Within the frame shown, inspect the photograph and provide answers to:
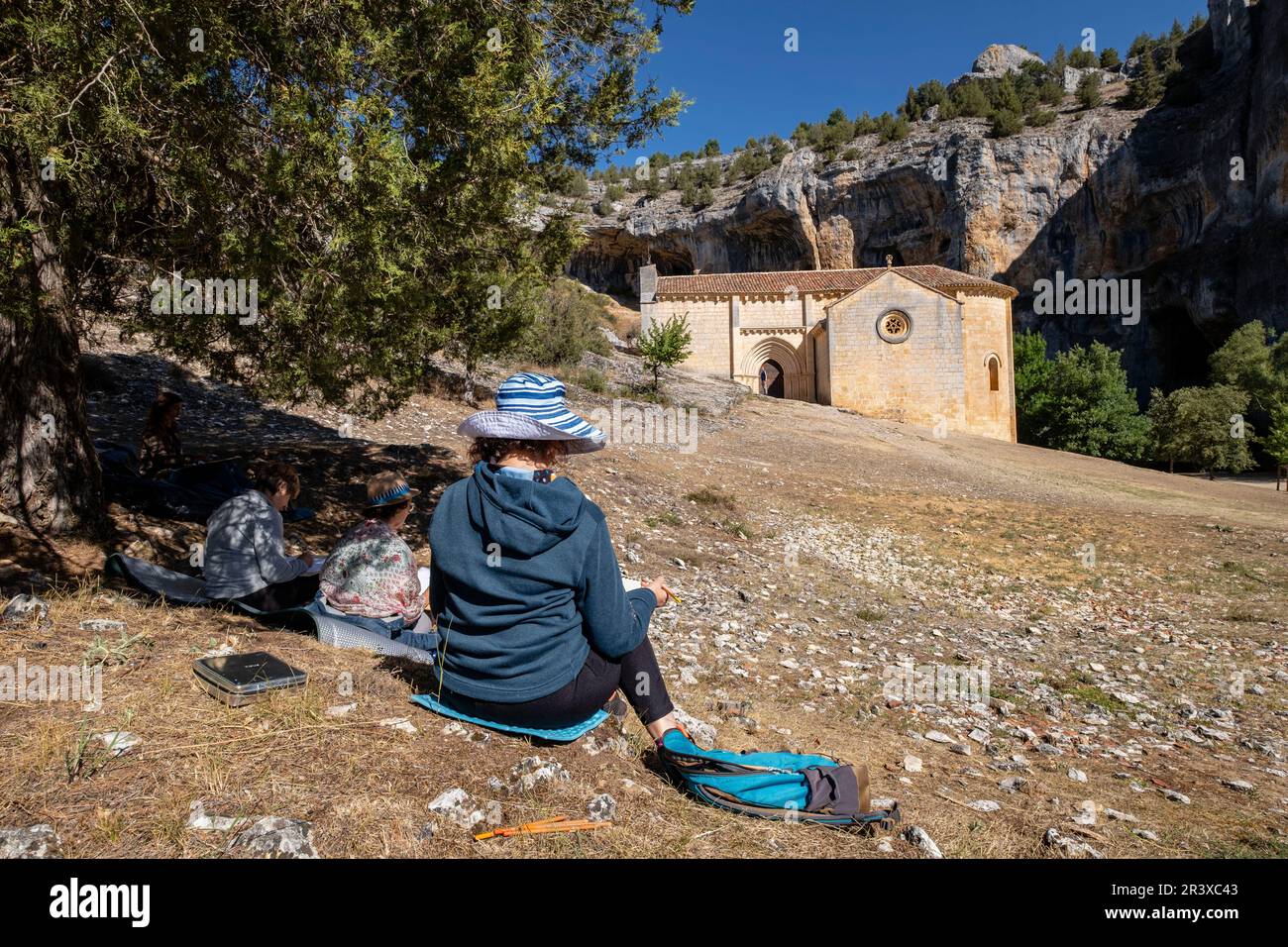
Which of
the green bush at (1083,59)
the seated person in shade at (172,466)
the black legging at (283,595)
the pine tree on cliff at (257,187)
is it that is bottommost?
the black legging at (283,595)

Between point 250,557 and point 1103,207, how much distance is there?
164 feet

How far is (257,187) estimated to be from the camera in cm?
493

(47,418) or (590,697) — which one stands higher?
(47,418)

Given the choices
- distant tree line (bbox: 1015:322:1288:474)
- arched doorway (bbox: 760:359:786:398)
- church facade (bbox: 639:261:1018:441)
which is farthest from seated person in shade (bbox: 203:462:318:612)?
distant tree line (bbox: 1015:322:1288:474)

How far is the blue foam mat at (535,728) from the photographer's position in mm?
3023

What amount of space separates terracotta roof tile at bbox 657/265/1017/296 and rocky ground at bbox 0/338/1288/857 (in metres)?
23.7

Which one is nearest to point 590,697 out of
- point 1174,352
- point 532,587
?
point 532,587

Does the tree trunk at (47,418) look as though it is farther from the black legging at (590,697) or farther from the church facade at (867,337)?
the church facade at (867,337)

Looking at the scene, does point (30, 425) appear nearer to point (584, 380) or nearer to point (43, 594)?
point (43, 594)

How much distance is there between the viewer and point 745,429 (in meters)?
22.8

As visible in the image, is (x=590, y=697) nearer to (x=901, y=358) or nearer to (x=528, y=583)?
(x=528, y=583)

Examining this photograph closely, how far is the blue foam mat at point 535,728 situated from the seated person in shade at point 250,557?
6.17ft

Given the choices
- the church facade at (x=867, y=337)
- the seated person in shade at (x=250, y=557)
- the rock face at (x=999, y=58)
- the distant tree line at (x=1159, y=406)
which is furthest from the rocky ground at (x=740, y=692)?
the rock face at (x=999, y=58)

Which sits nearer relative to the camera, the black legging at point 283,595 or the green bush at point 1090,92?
the black legging at point 283,595
